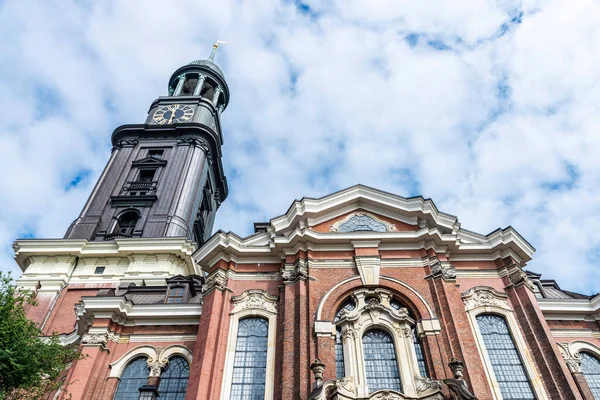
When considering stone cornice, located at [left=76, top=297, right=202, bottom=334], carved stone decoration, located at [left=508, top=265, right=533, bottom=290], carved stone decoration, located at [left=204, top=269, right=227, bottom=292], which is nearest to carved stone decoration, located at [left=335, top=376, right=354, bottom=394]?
carved stone decoration, located at [left=204, top=269, right=227, bottom=292]

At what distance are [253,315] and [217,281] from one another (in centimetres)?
186

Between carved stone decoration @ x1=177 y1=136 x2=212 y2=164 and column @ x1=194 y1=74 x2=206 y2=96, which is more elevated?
column @ x1=194 y1=74 x2=206 y2=96

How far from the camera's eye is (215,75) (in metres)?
49.9

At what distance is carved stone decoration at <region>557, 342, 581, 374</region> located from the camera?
60.6 ft

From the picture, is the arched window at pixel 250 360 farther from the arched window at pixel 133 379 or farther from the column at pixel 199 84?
the column at pixel 199 84

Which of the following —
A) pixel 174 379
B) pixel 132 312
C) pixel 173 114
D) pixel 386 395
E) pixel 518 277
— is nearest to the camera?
pixel 386 395

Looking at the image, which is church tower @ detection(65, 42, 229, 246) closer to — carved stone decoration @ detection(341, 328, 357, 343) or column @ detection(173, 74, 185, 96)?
column @ detection(173, 74, 185, 96)

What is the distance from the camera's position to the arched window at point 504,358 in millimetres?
16219

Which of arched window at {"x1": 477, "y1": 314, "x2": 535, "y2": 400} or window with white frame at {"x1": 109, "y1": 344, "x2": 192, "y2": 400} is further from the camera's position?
window with white frame at {"x1": 109, "y1": 344, "x2": 192, "y2": 400}

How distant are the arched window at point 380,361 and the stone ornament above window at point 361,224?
4618 mm

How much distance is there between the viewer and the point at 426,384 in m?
15.3

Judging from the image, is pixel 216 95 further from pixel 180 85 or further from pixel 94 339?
pixel 94 339

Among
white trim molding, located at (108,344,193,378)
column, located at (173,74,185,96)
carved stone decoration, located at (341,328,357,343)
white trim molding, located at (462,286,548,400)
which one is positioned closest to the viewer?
white trim molding, located at (462,286,548,400)

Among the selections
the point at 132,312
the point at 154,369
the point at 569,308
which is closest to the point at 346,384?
the point at 154,369
